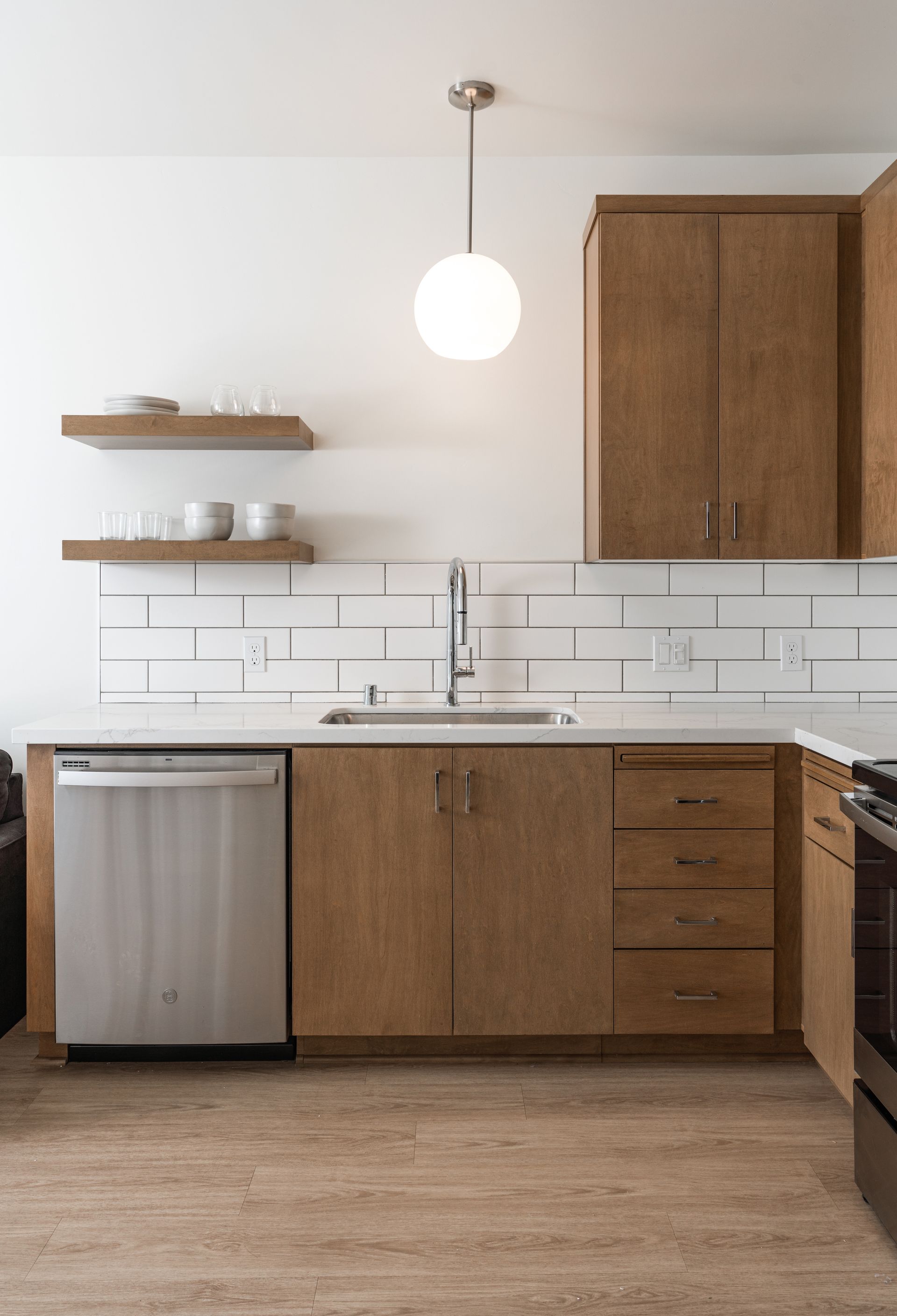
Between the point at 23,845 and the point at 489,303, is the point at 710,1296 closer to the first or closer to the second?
the point at 23,845

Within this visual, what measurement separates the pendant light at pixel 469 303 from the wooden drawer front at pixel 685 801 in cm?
126

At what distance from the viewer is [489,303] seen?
262 centimetres

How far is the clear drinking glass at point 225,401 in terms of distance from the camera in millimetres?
2875

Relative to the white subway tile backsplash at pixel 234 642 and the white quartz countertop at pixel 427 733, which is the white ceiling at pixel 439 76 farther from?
the white quartz countertop at pixel 427 733

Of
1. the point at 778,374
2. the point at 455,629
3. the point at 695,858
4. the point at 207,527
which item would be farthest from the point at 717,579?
the point at 207,527

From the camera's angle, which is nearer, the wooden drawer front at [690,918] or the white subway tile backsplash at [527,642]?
the wooden drawer front at [690,918]

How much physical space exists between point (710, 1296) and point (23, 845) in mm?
2128

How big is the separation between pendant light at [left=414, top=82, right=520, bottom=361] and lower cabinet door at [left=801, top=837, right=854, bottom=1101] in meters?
1.60

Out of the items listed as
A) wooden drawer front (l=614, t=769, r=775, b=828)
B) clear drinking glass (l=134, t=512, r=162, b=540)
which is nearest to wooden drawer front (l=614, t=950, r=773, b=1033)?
wooden drawer front (l=614, t=769, r=775, b=828)

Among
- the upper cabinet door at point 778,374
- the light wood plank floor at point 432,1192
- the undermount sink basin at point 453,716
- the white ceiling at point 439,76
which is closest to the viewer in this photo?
the light wood plank floor at point 432,1192

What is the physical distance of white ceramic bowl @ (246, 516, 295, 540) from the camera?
2857 mm

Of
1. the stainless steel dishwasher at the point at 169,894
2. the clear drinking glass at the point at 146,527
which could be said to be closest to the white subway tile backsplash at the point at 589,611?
the stainless steel dishwasher at the point at 169,894

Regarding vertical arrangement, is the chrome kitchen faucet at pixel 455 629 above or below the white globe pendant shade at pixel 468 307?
below

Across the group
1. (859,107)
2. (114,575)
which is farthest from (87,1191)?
(859,107)
